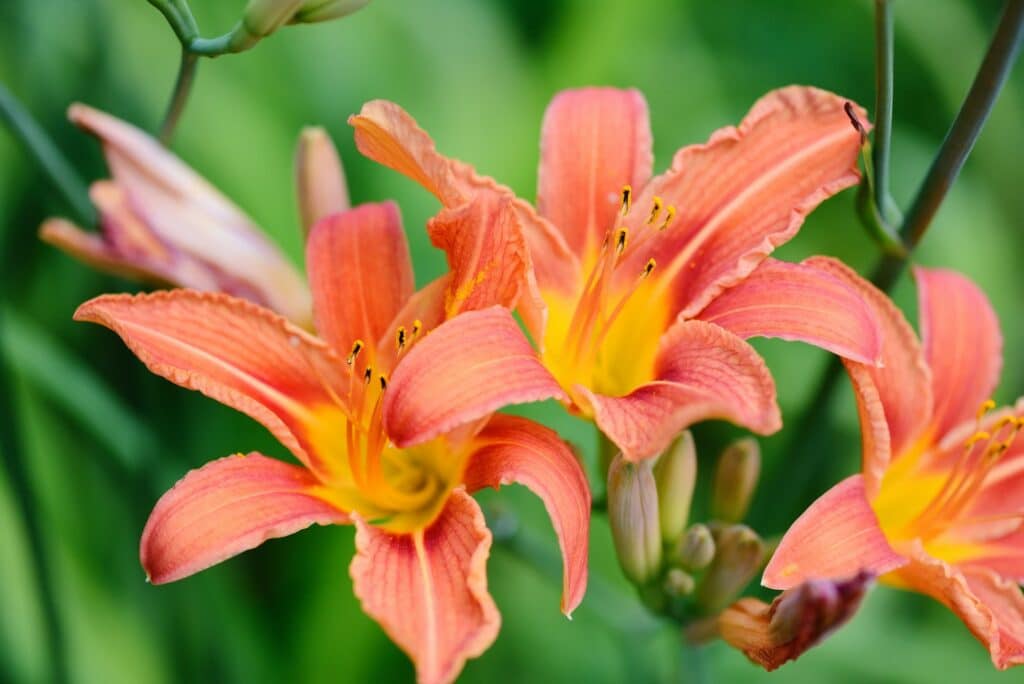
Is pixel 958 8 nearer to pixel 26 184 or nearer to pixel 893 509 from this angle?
pixel 893 509

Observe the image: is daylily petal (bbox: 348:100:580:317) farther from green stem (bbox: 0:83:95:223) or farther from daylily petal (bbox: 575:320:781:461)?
green stem (bbox: 0:83:95:223)

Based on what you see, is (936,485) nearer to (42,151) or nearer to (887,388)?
(887,388)

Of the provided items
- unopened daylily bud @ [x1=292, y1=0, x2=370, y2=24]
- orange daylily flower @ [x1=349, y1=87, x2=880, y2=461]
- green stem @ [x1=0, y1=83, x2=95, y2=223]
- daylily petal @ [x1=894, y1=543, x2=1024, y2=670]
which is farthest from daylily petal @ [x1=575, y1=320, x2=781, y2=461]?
green stem @ [x1=0, y1=83, x2=95, y2=223]

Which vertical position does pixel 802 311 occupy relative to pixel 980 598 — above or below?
above

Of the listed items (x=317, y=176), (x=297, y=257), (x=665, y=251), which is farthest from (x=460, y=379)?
(x=297, y=257)

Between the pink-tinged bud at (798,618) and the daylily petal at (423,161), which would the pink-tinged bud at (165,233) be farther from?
the pink-tinged bud at (798,618)

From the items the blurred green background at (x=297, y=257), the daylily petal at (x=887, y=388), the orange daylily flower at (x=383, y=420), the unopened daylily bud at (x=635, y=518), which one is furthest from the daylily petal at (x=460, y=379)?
the blurred green background at (x=297, y=257)

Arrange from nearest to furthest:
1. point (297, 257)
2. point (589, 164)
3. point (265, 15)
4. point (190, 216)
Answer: point (265, 15) < point (589, 164) < point (190, 216) < point (297, 257)
